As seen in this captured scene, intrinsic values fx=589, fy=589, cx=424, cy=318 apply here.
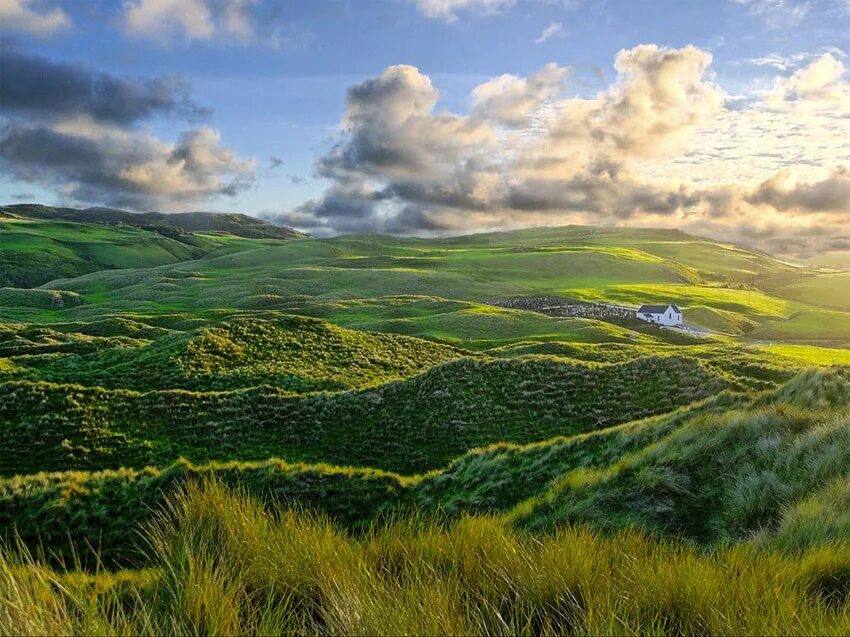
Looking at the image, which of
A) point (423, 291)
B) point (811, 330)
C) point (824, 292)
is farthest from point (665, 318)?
point (824, 292)

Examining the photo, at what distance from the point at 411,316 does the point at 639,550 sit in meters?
71.8

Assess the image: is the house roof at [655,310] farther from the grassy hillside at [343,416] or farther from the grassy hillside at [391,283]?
the grassy hillside at [343,416]

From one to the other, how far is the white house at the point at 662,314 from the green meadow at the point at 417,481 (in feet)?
34.7

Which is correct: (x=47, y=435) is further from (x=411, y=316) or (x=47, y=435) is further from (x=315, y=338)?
(x=411, y=316)

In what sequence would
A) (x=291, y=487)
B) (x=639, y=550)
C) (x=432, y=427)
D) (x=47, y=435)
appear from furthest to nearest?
(x=432, y=427) → (x=47, y=435) → (x=291, y=487) → (x=639, y=550)

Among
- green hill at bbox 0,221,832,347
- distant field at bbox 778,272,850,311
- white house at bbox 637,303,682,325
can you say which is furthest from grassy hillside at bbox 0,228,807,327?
white house at bbox 637,303,682,325

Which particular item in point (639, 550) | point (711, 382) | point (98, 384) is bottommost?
point (98, 384)

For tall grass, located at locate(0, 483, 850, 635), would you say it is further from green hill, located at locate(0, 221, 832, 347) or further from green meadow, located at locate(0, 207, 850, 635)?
green hill, located at locate(0, 221, 832, 347)

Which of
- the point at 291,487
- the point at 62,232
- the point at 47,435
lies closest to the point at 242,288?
the point at 47,435

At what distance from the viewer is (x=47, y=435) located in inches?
880

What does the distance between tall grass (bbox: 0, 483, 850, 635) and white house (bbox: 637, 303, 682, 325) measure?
8288 cm

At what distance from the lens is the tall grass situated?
2.91 meters

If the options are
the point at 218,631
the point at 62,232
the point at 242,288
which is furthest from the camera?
the point at 62,232

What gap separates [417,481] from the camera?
15.3 m
